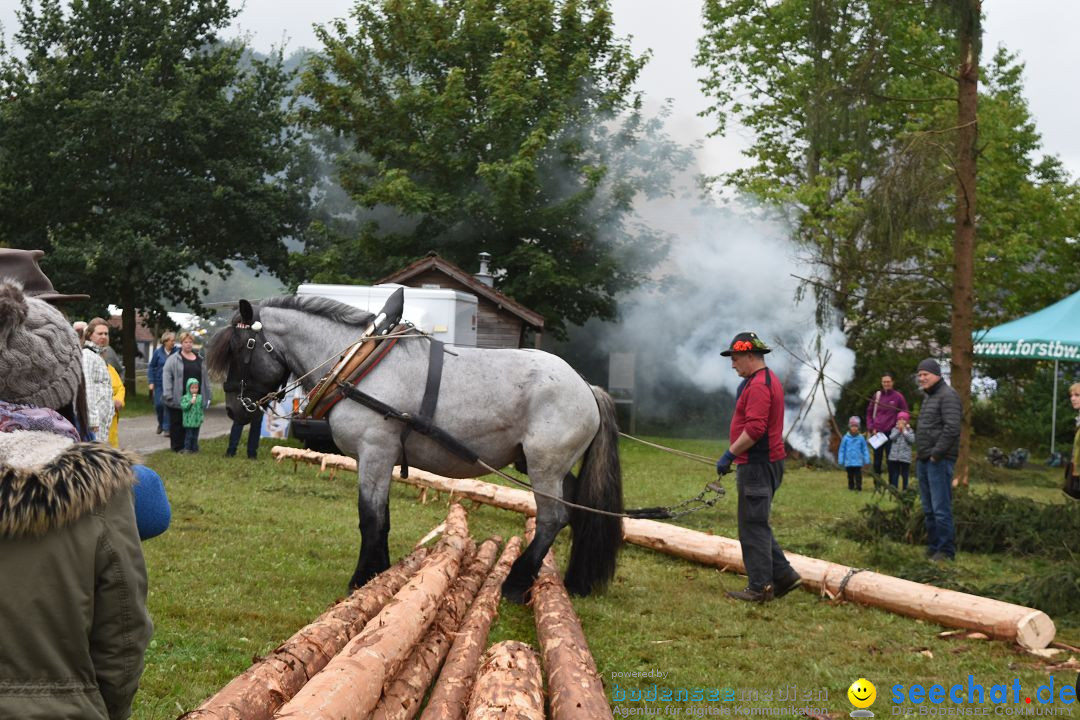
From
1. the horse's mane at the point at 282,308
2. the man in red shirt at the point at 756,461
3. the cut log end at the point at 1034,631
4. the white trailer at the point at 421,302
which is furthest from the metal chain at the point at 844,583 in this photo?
the white trailer at the point at 421,302

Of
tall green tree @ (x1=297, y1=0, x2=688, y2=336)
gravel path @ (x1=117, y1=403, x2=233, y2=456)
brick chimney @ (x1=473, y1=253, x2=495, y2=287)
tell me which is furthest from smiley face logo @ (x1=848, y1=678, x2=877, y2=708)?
tall green tree @ (x1=297, y1=0, x2=688, y2=336)

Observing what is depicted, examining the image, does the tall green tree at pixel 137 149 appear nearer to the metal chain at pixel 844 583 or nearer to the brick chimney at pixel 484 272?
the brick chimney at pixel 484 272

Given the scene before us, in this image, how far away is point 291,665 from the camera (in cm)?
425

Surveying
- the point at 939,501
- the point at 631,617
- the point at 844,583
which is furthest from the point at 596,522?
the point at 939,501

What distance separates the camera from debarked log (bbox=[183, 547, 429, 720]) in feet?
12.0

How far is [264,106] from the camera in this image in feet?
99.2

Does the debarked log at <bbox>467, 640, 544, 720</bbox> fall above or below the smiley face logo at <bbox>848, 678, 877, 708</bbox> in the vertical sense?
above

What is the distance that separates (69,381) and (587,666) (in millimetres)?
2998

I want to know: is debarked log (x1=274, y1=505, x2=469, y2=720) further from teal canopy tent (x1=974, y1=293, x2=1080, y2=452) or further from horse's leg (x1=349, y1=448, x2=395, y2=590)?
teal canopy tent (x1=974, y1=293, x2=1080, y2=452)

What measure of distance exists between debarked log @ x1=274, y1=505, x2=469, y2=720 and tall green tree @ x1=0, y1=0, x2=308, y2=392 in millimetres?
23493

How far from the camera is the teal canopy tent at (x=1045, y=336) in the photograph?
1814 centimetres

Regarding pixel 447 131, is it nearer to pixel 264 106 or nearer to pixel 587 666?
pixel 264 106

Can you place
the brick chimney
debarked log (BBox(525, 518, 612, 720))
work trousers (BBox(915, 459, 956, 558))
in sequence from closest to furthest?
debarked log (BBox(525, 518, 612, 720)) < work trousers (BBox(915, 459, 956, 558)) < the brick chimney

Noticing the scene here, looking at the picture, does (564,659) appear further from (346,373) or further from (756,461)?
(756,461)
